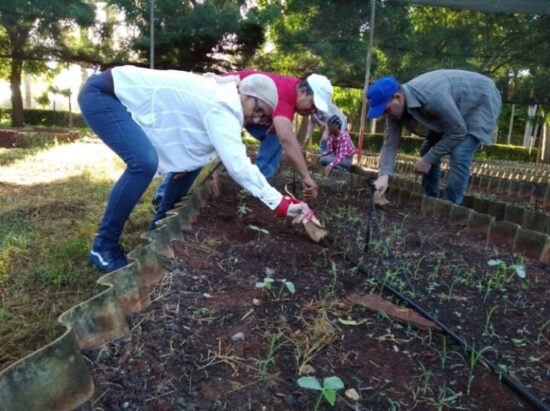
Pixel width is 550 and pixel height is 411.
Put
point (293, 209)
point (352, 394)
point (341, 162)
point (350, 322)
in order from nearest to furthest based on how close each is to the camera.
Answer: point (352, 394) < point (350, 322) < point (293, 209) < point (341, 162)

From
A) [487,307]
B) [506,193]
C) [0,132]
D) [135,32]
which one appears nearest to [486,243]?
[487,307]

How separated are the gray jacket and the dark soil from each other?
2.94ft

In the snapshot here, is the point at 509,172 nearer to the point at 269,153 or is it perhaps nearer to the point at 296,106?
the point at 269,153

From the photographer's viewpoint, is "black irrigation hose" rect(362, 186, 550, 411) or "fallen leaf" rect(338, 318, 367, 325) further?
"fallen leaf" rect(338, 318, 367, 325)

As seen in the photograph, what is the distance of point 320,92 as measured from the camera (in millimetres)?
2857

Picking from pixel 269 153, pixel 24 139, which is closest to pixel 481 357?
pixel 269 153

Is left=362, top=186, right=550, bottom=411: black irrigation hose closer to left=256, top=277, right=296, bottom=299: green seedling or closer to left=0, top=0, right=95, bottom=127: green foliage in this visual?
left=256, top=277, right=296, bottom=299: green seedling

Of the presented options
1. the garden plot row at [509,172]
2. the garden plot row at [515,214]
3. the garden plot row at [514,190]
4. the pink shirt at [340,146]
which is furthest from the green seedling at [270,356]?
the garden plot row at [509,172]

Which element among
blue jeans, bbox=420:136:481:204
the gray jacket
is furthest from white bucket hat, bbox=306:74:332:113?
blue jeans, bbox=420:136:481:204

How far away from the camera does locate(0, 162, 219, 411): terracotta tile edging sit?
1044 millimetres

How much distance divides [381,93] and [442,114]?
48 centimetres

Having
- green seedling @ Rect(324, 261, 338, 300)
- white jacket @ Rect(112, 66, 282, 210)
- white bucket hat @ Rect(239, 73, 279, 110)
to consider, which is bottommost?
green seedling @ Rect(324, 261, 338, 300)

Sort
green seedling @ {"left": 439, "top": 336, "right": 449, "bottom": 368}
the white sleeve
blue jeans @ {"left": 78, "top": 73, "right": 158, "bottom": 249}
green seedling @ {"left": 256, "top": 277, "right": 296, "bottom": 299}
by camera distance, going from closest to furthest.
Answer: green seedling @ {"left": 439, "top": 336, "right": 449, "bottom": 368} < green seedling @ {"left": 256, "top": 277, "right": 296, "bottom": 299} < the white sleeve < blue jeans @ {"left": 78, "top": 73, "right": 158, "bottom": 249}

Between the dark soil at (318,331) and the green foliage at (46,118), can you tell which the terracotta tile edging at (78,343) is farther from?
the green foliage at (46,118)
